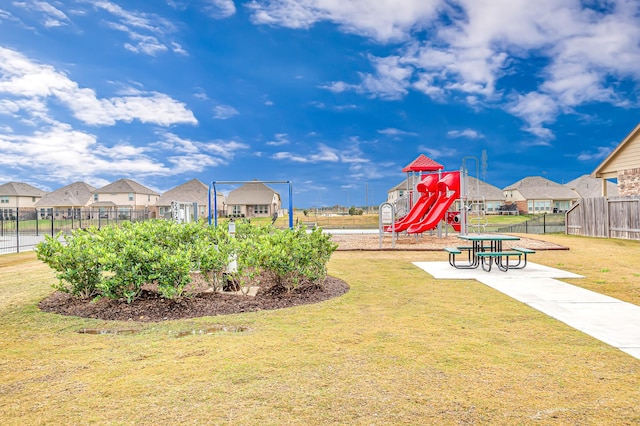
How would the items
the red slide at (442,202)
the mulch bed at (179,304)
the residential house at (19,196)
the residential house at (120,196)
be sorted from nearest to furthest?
the mulch bed at (179,304) → the red slide at (442,202) → the residential house at (120,196) → the residential house at (19,196)

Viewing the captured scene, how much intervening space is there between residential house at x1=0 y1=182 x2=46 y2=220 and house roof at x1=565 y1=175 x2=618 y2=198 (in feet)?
282

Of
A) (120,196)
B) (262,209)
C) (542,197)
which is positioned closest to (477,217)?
(542,197)

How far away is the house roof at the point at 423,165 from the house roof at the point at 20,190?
224 feet

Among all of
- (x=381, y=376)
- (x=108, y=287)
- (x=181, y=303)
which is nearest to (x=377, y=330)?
(x=381, y=376)

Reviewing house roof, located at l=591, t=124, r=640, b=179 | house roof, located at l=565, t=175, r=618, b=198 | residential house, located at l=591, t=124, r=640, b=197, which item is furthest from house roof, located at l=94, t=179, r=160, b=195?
house roof, located at l=565, t=175, r=618, b=198

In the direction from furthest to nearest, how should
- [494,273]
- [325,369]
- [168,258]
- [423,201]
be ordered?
[423,201]
[494,273]
[168,258]
[325,369]

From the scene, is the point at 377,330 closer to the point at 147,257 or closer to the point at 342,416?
the point at 342,416

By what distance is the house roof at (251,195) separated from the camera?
6348 cm

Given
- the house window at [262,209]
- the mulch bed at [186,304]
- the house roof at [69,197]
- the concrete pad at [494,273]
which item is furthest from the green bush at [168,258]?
the house roof at [69,197]

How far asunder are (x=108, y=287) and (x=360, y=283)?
4905mm

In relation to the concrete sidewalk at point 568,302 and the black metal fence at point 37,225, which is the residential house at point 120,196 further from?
the concrete sidewalk at point 568,302

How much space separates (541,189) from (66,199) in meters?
72.0

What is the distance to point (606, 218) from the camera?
881 inches

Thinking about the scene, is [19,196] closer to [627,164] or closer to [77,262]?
[77,262]
